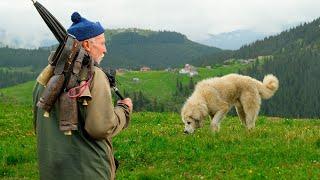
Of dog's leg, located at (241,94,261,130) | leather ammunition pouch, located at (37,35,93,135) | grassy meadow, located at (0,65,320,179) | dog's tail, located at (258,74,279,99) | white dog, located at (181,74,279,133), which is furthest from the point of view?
dog's tail, located at (258,74,279,99)

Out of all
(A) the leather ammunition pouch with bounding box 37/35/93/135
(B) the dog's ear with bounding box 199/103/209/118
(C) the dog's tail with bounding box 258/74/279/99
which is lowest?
(B) the dog's ear with bounding box 199/103/209/118

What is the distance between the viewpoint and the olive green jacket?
5.61 metres

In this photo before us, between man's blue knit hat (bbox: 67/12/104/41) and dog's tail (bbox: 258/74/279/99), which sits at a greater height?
man's blue knit hat (bbox: 67/12/104/41)

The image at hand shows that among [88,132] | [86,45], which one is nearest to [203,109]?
[86,45]

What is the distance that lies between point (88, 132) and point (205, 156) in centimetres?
808

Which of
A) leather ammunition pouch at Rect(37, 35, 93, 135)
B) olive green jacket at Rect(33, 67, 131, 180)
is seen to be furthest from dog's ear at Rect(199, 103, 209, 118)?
leather ammunition pouch at Rect(37, 35, 93, 135)

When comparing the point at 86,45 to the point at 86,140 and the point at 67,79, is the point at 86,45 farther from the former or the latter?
the point at 86,140

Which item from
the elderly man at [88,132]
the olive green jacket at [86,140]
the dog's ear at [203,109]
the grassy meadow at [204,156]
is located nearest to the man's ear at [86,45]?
the elderly man at [88,132]

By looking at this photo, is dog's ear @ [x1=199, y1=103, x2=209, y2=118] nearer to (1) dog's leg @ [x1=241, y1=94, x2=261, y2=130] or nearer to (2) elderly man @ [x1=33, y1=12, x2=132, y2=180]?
(1) dog's leg @ [x1=241, y1=94, x2=261, y2=130]

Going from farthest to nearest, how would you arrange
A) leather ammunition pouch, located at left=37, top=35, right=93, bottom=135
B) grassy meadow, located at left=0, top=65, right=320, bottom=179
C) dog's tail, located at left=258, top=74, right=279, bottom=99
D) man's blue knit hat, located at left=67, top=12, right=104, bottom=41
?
dog's tail, located at left=258, top=74, right=279, bottom=99
grassy meadow, located at left=0, top=65, right=320, bottom=179
man's blue knit hat, located at left=67, top=12, right=104, bottom=41
leather ammunition pouch, located at left=37, top=35, right=93, bottom=135

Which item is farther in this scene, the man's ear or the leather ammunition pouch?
the man's ear

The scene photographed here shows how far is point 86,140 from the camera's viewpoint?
577 centimetres

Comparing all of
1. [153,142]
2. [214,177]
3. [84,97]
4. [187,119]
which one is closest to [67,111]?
[84,97]

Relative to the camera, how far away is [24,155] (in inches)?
574
